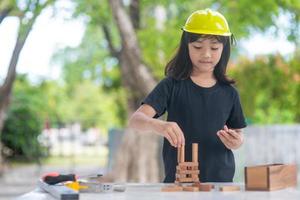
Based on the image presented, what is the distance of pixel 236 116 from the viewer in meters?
2.79

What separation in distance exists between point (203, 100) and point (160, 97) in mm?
163

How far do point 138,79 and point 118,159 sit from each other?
1.62m

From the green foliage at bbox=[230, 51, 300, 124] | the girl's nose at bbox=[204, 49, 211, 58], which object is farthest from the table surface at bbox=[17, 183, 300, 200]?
the green foliage at bbox=[230, 51, 300, 124]

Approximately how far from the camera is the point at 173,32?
11.1 meters

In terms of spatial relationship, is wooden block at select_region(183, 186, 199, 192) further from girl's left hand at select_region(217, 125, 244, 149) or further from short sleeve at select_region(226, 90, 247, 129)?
short sleeve at select_region(226, 90, 247, 129)

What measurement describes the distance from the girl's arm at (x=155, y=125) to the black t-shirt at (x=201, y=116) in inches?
1.5

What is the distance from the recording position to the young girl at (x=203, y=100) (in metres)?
2.57

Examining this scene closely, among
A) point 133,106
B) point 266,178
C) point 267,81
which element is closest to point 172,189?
point 266,178

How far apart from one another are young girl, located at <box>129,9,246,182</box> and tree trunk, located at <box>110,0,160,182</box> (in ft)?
26.1

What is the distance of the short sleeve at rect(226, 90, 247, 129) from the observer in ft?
9.12

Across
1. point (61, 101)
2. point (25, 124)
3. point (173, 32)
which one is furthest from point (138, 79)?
point (61, 101)

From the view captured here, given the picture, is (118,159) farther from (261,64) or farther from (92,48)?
(92,48)

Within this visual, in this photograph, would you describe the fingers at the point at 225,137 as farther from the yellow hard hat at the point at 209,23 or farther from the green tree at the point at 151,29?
the green tree at the point at 151,29

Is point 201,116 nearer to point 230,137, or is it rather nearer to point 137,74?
point 230,137
